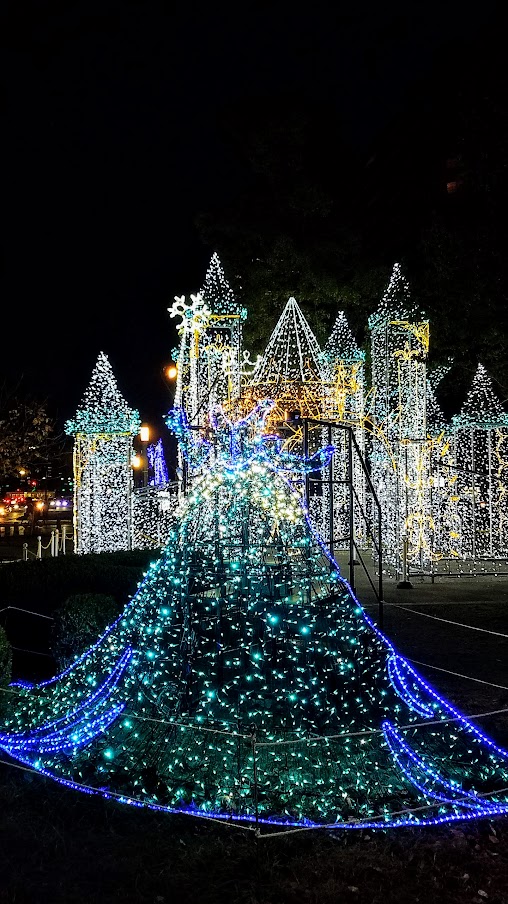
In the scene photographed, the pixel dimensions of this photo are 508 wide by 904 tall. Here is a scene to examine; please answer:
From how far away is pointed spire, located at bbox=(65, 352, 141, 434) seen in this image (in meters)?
15.2

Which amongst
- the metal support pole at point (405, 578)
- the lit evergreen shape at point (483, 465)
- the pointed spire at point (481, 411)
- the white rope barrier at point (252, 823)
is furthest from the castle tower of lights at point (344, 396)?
the white rope barrier at point (252, 823)

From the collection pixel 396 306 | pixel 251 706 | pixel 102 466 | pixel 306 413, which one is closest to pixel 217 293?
pixel 306 413

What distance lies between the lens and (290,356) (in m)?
15.4

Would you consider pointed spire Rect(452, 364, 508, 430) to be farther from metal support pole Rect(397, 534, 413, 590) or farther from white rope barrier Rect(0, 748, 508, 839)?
white rope barrier Rect(0, 748, 508, 839)

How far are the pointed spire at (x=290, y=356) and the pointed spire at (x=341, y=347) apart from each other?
314 centimetres

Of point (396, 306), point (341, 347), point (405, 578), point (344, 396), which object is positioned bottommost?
point (405, 578)

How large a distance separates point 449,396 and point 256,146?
364 inches

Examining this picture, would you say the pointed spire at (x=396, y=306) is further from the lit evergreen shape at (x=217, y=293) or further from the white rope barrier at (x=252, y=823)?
the white rope barrier at (x=252, y=823)

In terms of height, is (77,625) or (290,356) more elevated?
(290,356)

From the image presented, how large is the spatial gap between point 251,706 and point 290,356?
34.1 ft

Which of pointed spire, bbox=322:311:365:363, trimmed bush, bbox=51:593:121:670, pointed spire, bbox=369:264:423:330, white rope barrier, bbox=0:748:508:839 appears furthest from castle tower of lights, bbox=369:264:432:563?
white rope barrier, bbox=0:748:508:839

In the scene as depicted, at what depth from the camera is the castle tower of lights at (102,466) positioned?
49.3 ft

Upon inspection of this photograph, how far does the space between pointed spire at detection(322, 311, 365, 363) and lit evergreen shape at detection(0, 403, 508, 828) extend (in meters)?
12.0

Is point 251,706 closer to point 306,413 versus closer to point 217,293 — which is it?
point 306,413
